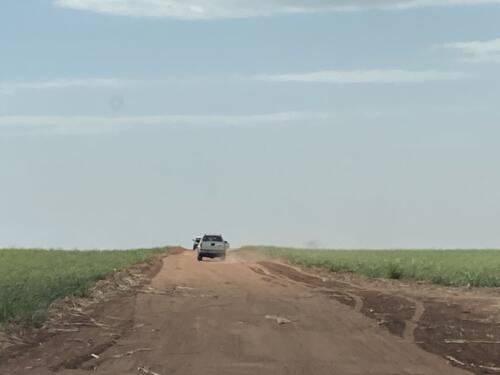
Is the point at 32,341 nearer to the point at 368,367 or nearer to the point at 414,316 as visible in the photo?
the point at 368,367

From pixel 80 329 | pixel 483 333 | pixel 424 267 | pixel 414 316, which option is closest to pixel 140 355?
pixel 80 329

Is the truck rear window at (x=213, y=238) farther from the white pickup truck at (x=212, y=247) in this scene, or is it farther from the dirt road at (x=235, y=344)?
the dirt road at (x=235, y=344)

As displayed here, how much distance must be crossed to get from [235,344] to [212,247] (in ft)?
144

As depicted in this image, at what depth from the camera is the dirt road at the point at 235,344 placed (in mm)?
11711

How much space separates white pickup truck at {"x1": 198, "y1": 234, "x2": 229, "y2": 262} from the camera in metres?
57.6

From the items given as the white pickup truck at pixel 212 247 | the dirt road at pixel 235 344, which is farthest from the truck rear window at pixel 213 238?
the dirt road at pixel 235 344

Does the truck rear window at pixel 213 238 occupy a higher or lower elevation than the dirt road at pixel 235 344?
higher

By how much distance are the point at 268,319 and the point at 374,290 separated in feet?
33.2

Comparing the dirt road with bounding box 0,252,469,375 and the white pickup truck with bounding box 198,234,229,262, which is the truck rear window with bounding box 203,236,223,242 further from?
the dirt road with bounding box 0,252,469,375

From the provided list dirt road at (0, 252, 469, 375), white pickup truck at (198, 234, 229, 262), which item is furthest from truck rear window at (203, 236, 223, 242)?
dirt road at (0, 252, 469, 375)

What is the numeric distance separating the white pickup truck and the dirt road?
116ft

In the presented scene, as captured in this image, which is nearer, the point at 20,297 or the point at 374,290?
the point at 20,297

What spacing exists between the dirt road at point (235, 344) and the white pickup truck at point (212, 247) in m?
35.2

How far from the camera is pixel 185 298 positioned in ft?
76.7
